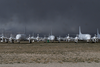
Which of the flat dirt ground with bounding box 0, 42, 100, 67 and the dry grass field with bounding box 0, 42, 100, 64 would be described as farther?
the dry grass field with bounding box 0, 42, 100, 64

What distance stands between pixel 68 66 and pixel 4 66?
534 cm

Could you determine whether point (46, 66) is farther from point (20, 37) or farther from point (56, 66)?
point (20, 37)

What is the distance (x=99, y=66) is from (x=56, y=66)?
362cm

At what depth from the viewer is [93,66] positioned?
36.3 ft

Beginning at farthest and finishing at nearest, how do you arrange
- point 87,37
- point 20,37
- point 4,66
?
point 87,37
point 20,37
point 4,66

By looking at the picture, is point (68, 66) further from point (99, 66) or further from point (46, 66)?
point (99, 66)

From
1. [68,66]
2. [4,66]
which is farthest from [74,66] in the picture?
[4,66]

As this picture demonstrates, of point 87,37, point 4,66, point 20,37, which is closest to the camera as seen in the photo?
point 4,66

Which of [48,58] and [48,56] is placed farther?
[48,56]

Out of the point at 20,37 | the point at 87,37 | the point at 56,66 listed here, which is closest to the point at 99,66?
the point at 56,66

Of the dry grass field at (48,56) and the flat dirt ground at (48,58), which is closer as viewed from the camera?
the flat dirt ground at (48,58)

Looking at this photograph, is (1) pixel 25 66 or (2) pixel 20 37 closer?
(1) pixel 25 66

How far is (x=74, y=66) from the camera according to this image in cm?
1099

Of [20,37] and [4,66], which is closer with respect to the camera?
[4,66]
